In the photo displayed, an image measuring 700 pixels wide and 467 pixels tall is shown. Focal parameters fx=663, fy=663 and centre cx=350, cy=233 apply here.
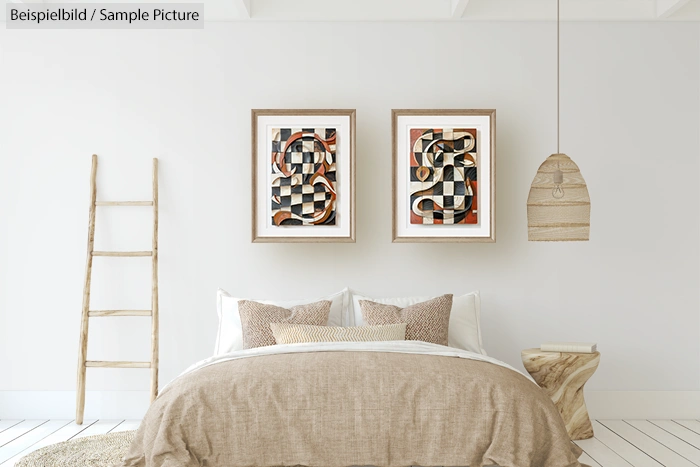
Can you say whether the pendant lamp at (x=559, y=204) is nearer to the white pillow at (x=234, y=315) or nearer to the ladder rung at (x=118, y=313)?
the white pillow at (x=234, y=315)

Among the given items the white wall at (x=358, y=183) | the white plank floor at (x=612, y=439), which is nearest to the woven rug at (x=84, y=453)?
the white plank floor at (x=612, y=439)

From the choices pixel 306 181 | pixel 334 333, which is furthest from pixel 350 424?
pixel 306 181

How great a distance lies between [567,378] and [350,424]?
1.62 m

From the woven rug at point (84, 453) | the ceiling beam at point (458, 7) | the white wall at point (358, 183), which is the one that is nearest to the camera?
the woven rug at point (84, 453)

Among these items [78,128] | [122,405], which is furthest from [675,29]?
[122,405]

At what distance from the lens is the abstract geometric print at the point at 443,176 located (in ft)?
13.5

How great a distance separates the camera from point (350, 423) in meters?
2.74

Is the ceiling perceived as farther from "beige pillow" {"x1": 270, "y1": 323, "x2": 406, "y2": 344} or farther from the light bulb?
"beige pillow" {"x1": 270, "y1": 323, "x2": 406, "y2": 344}

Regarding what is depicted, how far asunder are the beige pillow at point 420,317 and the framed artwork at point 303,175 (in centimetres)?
59

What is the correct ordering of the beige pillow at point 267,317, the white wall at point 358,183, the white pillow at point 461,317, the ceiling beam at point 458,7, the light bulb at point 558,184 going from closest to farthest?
the beige pillow at point 267,317 → the light bulb at point 558,184 → the white pillow at point 461,317 → the ceiling beam at point 458,7 → the white wall at point 358,183

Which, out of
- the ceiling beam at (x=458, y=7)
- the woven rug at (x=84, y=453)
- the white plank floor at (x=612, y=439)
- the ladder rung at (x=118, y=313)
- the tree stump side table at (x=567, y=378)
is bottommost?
the white plank floor at (x=612, y=439)

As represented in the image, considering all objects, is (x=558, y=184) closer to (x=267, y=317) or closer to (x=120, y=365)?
(x=267, y=317)

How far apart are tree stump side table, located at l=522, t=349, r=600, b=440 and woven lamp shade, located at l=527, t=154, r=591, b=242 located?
669 millimetres

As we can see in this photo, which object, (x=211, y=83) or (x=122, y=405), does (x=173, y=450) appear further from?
(x=211, y=83)
